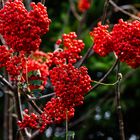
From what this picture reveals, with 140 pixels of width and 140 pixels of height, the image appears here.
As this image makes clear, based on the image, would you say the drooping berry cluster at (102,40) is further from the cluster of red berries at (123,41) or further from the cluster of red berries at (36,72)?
the cluster of red berries at (36,72)

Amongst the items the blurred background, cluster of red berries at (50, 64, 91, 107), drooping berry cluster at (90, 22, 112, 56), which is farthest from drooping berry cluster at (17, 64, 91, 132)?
the blurred background

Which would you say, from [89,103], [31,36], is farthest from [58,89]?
[89,103]

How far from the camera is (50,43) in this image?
8680mm

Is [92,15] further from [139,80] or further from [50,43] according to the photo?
[139,80]

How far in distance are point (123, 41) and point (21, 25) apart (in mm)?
574

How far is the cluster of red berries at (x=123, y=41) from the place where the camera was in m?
2.66

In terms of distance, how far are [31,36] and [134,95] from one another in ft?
19.2

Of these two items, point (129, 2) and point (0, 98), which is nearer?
point (0, 98)

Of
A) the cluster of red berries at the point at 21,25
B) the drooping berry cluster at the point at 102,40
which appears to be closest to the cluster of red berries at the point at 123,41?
the drooping berry cluster at the point at 102,40

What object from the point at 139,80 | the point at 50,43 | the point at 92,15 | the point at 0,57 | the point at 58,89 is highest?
the point at 92,15

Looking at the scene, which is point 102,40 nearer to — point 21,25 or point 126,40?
point 126,40

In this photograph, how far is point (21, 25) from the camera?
2.56m

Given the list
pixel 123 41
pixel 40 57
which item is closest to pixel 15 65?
pixel 123 41

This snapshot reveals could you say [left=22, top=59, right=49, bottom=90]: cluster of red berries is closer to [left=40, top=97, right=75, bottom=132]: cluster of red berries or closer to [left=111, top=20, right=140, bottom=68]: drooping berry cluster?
[left=40, top=97, right=75, bottom=132]: cluster of red berries
